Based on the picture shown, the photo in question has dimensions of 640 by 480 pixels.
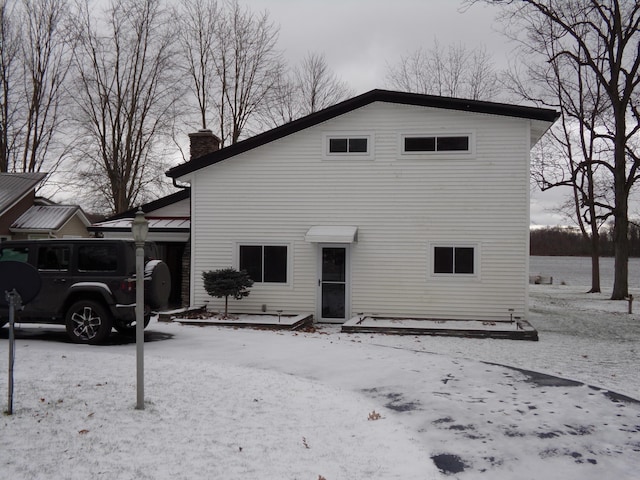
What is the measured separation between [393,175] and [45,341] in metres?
9.01

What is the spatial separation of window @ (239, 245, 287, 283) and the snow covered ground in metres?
4.98

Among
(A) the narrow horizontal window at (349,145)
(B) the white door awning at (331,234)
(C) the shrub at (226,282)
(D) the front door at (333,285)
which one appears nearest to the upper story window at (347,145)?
(A) the narrow horizontal window at (349,145)

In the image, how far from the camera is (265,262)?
51.2 feet

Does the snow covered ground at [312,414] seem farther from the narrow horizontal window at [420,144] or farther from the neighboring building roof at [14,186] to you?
the neighboring building roof at [14,186]

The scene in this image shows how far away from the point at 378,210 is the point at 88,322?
25.5ft

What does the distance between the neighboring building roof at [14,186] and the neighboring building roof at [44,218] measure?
1211 millimetres

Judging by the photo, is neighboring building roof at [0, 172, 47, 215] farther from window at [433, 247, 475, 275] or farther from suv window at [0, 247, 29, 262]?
window at [433, 247, 475, 275]

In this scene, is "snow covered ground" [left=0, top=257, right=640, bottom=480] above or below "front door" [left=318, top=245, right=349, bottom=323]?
below

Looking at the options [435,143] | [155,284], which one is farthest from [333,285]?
[155,284]

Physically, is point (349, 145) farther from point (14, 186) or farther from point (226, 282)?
point (14, 186)

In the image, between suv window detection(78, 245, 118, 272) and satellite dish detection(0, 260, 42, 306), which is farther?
suv window detection(78, 245, 118, 272)

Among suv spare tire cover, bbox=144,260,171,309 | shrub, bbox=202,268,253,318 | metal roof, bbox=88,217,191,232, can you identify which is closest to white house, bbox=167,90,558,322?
shrub, bbox=202,268,253,318

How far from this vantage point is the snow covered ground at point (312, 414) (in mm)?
5027

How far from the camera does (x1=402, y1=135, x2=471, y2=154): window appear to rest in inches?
584
